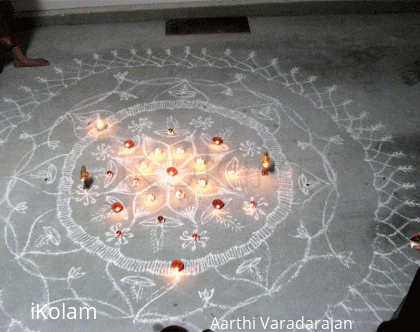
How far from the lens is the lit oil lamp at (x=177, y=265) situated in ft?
10.0

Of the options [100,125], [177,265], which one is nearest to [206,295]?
[177,265]

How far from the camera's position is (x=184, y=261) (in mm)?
3127

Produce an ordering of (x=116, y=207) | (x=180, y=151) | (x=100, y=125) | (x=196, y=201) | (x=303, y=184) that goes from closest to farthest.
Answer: (x=116, y=207) → (x=196, y=201) → (x=303, y=184) → (x=180, y=151) → (x=100, y=125)

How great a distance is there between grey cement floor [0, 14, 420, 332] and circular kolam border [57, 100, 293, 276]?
0.01m

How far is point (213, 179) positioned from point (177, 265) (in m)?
0.94

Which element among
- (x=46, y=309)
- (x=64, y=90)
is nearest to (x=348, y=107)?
(x=64, y=90)

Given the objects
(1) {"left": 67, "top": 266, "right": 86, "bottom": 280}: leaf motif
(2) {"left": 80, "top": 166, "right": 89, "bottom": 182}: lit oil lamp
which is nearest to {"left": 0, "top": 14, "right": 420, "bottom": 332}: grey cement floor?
(1) {"left": 67, "top": 266, "right": 86, "bottom": 280}: leaf motif

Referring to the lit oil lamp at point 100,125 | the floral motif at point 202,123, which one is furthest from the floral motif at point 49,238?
the floral motif at point 202,123

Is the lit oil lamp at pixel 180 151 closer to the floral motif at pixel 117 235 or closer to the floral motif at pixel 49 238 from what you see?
the floral motif at pixel 117 235

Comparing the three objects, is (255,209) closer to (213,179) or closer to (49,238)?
(213,179)

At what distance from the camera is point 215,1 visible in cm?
575

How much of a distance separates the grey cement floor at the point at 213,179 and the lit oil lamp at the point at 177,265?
0.05 metres

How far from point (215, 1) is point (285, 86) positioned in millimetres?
2006

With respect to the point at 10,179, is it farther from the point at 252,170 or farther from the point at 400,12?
the point at 400,12
